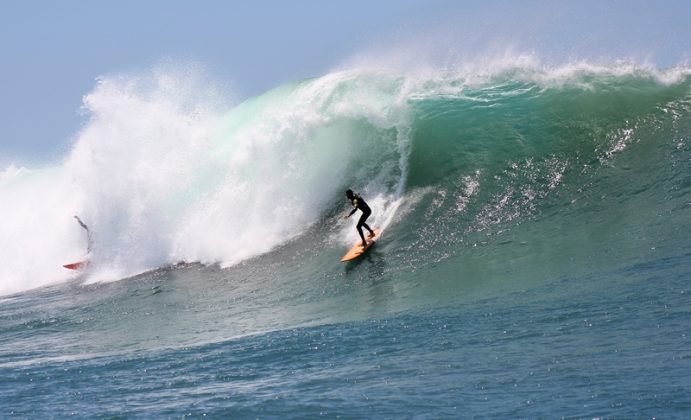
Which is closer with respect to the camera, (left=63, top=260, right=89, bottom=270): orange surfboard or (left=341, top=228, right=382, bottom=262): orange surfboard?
(left=341, top=228, right=382, bottom=262): orange surfboard

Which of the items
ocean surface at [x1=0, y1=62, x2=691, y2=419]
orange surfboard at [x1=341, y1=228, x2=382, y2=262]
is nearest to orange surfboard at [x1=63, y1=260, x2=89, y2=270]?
ocean surface at [x1=0, y1=62, x2=691, y2=419]

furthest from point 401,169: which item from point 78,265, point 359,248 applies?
point 78,265

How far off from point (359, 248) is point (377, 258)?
821mm

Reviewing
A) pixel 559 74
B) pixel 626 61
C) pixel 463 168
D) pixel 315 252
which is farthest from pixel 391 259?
pixel 626 61

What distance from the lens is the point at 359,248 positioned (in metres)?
15.4

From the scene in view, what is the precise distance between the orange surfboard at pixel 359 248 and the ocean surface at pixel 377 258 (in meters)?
0.30

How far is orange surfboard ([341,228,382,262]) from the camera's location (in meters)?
15.1

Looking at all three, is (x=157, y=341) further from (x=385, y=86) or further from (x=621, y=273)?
(x=385, y=86)

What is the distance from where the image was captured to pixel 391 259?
1439 cm

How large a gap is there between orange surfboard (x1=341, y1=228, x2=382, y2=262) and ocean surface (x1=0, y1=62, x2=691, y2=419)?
304 millimetres

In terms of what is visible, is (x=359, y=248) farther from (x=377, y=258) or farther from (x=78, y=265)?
(x=78, y=265)

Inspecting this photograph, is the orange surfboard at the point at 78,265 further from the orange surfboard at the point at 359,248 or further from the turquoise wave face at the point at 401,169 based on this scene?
the orange surfboard at the point at 359,248

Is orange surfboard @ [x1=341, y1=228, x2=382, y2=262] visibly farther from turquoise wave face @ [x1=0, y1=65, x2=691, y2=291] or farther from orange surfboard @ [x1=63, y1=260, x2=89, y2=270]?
orange surfboard @ [x1=63, y1=260, x2=89, y2=270]

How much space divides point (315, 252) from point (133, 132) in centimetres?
881
